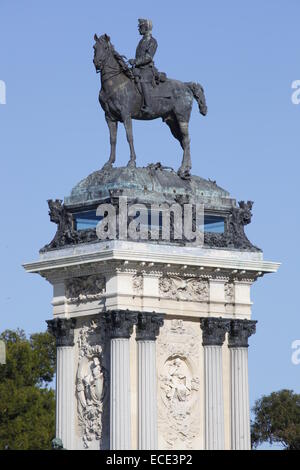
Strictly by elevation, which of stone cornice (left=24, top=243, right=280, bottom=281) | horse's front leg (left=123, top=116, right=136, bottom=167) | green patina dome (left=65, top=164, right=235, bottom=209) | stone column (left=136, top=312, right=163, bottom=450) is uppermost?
horse's front leg (left=123, top=116, right=136, bottom=167)

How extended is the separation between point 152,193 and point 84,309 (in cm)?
268

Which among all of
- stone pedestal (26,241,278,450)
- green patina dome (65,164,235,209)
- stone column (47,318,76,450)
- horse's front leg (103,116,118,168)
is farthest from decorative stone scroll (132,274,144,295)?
horse's front leg (103,116,118,168)

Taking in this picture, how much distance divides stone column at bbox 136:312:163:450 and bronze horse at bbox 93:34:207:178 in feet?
11.5

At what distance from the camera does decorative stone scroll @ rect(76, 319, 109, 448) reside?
55.0m

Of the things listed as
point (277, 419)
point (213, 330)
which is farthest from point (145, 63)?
point (277, 419)

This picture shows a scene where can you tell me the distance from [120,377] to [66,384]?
2028 millimetres

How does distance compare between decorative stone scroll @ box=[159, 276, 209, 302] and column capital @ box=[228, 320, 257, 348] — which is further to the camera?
column capital @ box=[228, 320, 257, 348]

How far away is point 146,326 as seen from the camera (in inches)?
2149

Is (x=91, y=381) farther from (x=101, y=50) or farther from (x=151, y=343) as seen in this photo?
(x=101, y=50)

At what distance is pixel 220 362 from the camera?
184ft

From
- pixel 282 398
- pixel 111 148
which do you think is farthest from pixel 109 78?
pixel 282 398

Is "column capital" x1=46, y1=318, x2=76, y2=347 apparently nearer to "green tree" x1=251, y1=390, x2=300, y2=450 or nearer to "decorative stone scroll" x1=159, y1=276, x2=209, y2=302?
"decorative stone scroll" x1=159, y1=276, x2=209, y2=302

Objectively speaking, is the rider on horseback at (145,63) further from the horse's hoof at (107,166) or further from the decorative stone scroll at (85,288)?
the decorative stone scroll at (85,288)
